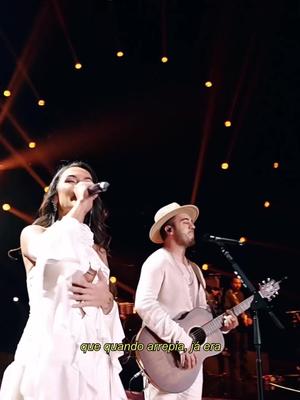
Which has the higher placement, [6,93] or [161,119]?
[161,119]

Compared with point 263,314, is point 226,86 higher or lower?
higher

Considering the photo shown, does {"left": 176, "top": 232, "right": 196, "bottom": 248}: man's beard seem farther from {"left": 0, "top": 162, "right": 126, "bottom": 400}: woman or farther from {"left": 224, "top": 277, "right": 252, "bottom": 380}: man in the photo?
{"left": 224, "top": 277, "right": 252, "bottom": 380}: man

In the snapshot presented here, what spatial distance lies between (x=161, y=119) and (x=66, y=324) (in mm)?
6848

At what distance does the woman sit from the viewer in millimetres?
1397

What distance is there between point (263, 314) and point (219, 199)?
2347 millimetres

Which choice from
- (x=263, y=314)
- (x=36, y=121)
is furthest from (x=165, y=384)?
(x=263, y=314)

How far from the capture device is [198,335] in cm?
362

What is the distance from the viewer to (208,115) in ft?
26.7

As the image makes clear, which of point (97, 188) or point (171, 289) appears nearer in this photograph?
point (97, 188)

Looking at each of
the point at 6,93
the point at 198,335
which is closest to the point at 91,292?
the point at 198,335

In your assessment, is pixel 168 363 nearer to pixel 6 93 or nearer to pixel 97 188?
pixel 97 188

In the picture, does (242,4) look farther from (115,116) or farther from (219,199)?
(219,199)

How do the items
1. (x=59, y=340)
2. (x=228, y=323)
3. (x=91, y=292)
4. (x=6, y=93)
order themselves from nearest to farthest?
(x=59, y=340) < (x=91, y=292) < (x=228, y=323) < (x=6, y=93)

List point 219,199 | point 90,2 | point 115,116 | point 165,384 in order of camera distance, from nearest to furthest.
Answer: point 165,384 → point 90,2 → point 115,116 → point 219,199
